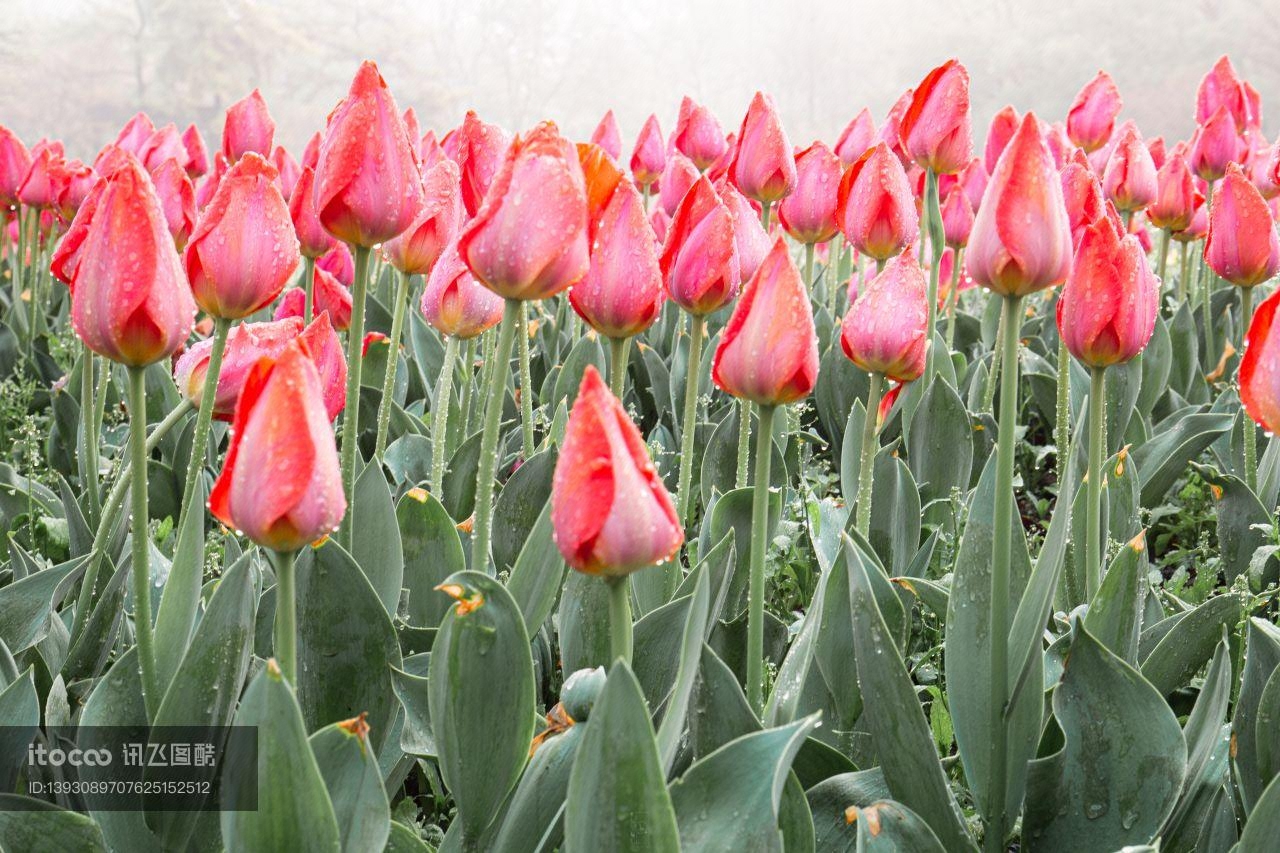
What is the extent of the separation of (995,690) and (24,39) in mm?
19526

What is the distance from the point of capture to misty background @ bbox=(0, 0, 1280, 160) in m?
16.7

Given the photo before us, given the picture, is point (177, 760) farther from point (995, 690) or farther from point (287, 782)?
point (995, 690)

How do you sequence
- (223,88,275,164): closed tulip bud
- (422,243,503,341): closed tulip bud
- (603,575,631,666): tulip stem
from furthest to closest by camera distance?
(223,88,275,164): closed tulip bud < (422,243,503,341): closed tulip bud < (603,575,631,666): tulip stem

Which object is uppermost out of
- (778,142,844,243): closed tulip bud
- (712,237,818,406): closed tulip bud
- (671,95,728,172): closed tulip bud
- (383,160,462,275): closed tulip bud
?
(671,95,728,172): closed tulip bud

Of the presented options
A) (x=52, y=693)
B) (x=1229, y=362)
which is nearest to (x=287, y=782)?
(x=52, y=693)

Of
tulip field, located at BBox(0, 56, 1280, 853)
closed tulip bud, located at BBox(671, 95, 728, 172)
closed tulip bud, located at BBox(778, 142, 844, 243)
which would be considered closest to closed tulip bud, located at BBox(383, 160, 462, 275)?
tulip field, located at BBox(0, 56, 1280, 853)

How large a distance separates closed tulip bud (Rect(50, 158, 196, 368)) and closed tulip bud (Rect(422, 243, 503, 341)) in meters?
0.62

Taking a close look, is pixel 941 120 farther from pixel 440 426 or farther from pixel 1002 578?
pixel 1002 578

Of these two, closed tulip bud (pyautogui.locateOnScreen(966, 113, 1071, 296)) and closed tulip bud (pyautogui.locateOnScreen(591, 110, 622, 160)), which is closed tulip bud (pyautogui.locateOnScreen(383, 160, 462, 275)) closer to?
closed tulip bud (pyautogui.locateOnScreen(966, 113, 1071, 296))

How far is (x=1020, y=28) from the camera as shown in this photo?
17016 millimetres

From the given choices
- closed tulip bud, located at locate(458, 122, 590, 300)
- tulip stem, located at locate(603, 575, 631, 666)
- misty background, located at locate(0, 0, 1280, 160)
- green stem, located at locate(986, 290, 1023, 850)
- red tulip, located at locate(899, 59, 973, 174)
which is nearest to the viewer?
tulip stem, located at locate(603, 575, 631, 666)

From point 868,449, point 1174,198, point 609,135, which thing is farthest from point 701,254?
point 609,135

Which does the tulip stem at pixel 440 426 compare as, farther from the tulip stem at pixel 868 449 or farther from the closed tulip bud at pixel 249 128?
the closed tulip bud at pixel 249 128

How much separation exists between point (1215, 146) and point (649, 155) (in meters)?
1.48
